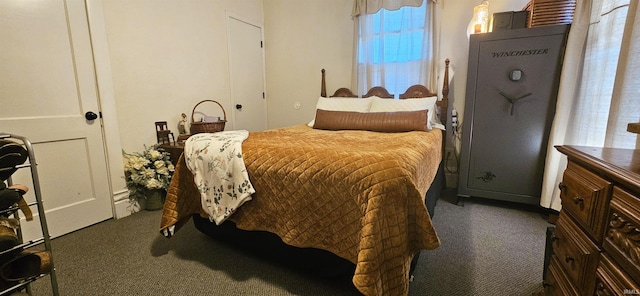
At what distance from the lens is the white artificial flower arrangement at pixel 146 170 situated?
2299mm

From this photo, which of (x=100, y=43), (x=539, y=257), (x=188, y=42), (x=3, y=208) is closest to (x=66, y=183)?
(x=100, y=43)

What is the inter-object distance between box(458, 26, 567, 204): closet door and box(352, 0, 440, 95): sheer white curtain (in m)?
0.63

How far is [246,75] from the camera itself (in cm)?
351

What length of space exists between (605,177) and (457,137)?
2253 millimetres

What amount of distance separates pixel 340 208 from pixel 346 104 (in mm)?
1840

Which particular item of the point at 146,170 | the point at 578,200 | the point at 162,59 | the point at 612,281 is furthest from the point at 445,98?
the point at 146,170

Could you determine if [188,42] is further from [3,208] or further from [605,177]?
[605,177]

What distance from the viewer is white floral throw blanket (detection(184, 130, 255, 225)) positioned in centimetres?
140

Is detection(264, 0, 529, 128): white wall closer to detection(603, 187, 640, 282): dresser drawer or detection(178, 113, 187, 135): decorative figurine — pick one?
detection(178, 113, 187, 135): decorative figurine

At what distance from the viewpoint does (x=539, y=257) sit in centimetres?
159

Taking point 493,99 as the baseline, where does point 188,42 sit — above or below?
above

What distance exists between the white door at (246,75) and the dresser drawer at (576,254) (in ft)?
10.4

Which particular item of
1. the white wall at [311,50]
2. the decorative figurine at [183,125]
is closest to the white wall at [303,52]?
the white wall at [311,50]

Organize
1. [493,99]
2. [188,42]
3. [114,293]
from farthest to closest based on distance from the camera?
[188,42]
[493,99]
[114,293]
